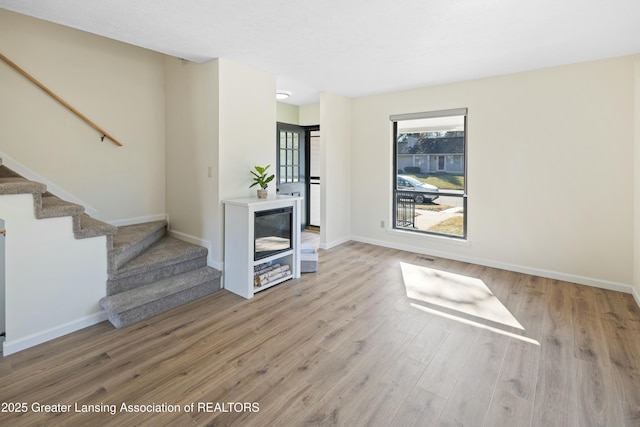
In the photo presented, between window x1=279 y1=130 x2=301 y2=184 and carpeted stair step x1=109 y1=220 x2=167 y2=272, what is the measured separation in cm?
239

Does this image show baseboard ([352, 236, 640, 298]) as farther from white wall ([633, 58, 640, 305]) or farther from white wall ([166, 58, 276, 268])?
white wall ([166, 58, 276, 268])

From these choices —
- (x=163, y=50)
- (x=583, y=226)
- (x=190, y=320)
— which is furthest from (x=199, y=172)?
(x=583, y=226)

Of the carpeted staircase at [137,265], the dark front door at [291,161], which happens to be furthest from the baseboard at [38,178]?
the dark front door at [291,161]

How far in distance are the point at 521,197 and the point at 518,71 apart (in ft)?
4.97

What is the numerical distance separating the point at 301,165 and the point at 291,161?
31 cm

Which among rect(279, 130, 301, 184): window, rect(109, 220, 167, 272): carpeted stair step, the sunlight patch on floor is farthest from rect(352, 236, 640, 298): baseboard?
rect(109, 220, 167, 272): carpeted stair step

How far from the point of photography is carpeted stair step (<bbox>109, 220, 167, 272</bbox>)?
2.78 meters

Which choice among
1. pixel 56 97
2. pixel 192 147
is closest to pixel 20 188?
pixel 56 97

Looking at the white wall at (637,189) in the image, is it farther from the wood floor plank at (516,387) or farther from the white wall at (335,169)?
the white wall at (335,169)

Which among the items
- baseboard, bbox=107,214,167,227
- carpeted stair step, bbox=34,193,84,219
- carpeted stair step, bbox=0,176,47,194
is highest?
carpeted stair step, bbox=0,176,47,194

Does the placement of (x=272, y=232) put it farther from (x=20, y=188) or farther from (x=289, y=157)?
(x=289, y=157)

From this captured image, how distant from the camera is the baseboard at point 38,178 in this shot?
292cm

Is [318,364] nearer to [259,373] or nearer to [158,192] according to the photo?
[259,373]

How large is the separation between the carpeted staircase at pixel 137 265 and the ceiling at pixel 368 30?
1.49 metres
